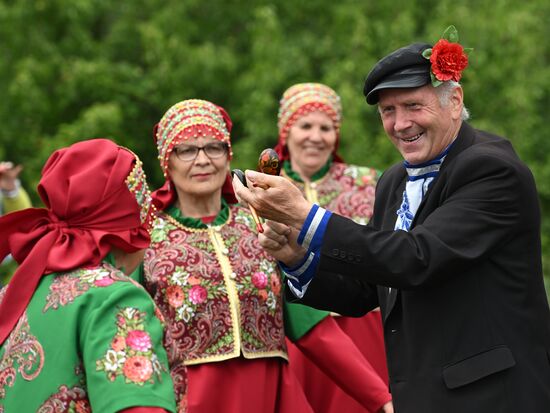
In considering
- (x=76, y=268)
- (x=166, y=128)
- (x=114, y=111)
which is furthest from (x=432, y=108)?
(x=114, y=111)

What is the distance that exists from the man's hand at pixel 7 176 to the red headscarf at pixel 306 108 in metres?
1.86

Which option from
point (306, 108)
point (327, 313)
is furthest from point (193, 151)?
point (306, 108)

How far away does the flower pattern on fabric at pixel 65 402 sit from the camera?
3648 millimetres

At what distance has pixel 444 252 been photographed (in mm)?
3885

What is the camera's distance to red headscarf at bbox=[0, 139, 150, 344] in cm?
388

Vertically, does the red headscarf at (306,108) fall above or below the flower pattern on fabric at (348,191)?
above

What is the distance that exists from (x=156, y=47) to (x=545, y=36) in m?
6.45

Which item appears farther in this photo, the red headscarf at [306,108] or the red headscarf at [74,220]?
the red headscarf at [306,108]

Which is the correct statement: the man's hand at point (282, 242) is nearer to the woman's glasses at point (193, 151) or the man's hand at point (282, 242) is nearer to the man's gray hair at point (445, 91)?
the man's gray hair at point (445, 91)

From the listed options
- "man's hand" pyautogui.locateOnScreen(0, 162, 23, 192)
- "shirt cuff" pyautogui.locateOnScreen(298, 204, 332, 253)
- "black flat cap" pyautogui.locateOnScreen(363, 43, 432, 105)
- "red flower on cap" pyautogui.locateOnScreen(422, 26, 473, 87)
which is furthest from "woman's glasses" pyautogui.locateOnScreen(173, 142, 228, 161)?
"man's hand" pyautogui.locateOnScreen(0, 162, 23, 192)

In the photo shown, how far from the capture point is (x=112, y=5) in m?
16.5

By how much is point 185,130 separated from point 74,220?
1729mm

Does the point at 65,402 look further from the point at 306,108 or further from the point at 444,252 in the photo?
the point at 306,108

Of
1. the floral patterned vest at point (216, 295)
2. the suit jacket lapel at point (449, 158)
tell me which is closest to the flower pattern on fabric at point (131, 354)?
the suit jacket lapel at point (449, 158)
